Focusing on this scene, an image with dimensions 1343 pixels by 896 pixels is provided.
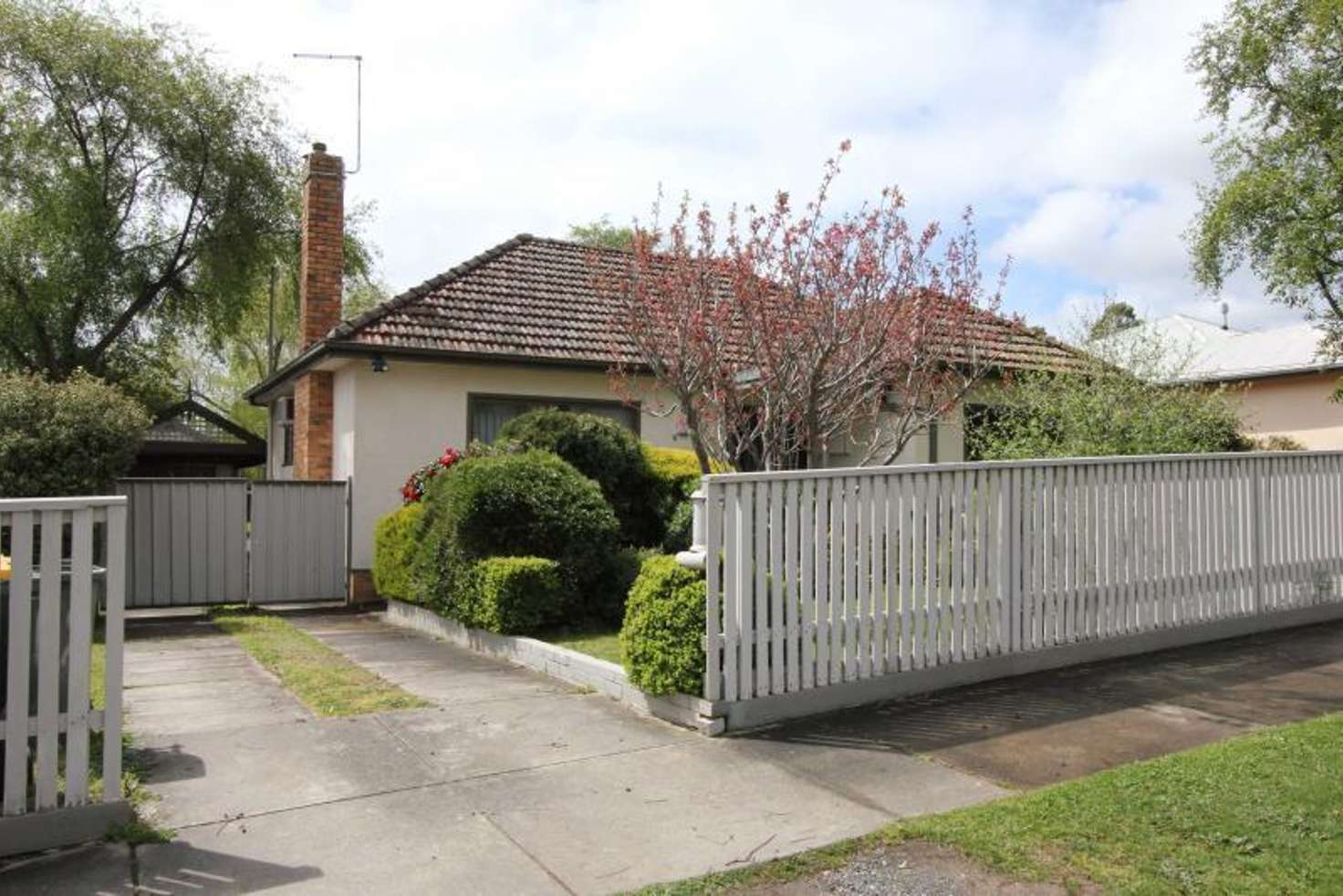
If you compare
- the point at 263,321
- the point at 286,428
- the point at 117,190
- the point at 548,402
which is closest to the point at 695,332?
the point at 548,402

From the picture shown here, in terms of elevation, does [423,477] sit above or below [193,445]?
below

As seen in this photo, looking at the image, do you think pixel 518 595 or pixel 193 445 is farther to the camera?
pixel 193 445

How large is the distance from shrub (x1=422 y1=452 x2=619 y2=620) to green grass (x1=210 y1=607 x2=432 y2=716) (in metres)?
1.49

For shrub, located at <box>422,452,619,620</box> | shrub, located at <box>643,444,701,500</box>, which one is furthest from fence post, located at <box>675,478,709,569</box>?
shrub, located at <box>643,444,701,500</box>

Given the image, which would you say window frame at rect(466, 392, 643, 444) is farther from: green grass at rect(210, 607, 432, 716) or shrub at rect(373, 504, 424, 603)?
green grass at rect(210, 607, 432, 716)

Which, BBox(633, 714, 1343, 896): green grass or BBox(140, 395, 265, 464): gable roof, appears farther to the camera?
BBox(140, 395, 265, 464): gable roof

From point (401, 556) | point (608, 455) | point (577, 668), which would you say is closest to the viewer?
point (577, 668)

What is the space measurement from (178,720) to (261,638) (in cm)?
389

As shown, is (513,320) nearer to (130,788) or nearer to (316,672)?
(316,672)

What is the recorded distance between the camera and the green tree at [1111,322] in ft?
47.3

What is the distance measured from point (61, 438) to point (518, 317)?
624 cm

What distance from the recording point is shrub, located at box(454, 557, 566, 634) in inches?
345

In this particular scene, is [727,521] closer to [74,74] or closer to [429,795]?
[429,795]

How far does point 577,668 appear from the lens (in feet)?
24.6
